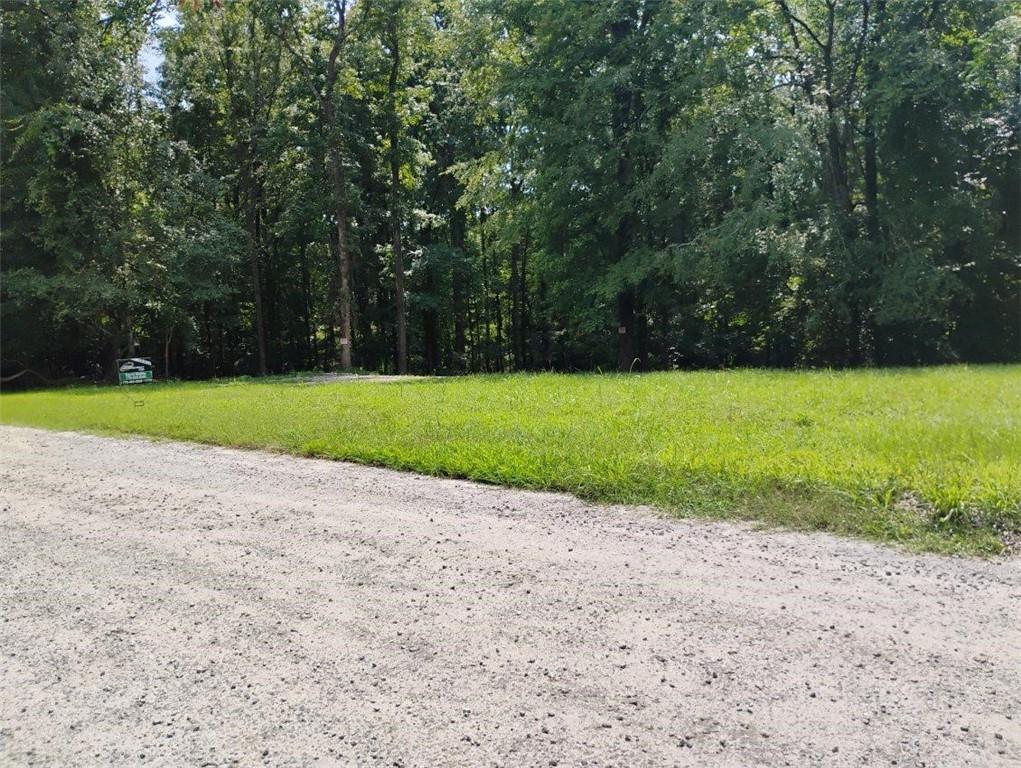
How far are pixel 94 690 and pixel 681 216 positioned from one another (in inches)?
903

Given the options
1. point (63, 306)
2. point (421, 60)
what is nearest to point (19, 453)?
point (63, 306)

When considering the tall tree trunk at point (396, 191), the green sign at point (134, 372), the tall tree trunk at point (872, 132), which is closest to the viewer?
the tall tree trunk at point (872, 132)

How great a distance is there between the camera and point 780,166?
19812mm

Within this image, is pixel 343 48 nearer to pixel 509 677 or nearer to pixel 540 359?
pixel 540 359

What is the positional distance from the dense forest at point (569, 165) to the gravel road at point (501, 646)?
58.2 ft

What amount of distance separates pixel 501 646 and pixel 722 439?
399 cm

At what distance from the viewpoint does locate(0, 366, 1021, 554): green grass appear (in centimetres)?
435

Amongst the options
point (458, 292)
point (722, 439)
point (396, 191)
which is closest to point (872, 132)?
point (396, 191)

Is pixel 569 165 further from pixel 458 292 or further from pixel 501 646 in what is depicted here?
pixel 501 646

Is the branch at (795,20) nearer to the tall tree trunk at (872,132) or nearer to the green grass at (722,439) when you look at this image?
the tall tree trunk at (872,132)

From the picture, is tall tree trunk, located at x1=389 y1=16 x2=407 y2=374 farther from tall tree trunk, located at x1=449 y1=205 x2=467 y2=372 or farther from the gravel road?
the gravel road

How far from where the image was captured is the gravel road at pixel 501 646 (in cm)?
229

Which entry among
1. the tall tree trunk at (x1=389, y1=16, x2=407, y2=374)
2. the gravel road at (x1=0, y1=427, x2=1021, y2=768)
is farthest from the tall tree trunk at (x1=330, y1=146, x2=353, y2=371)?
the gravel road at (x1=0, y1=427, x2=1021, y2=768)

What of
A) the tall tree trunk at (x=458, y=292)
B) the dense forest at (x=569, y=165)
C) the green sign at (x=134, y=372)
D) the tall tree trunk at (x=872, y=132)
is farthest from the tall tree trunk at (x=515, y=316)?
the green sign at (x=134, y=372)
